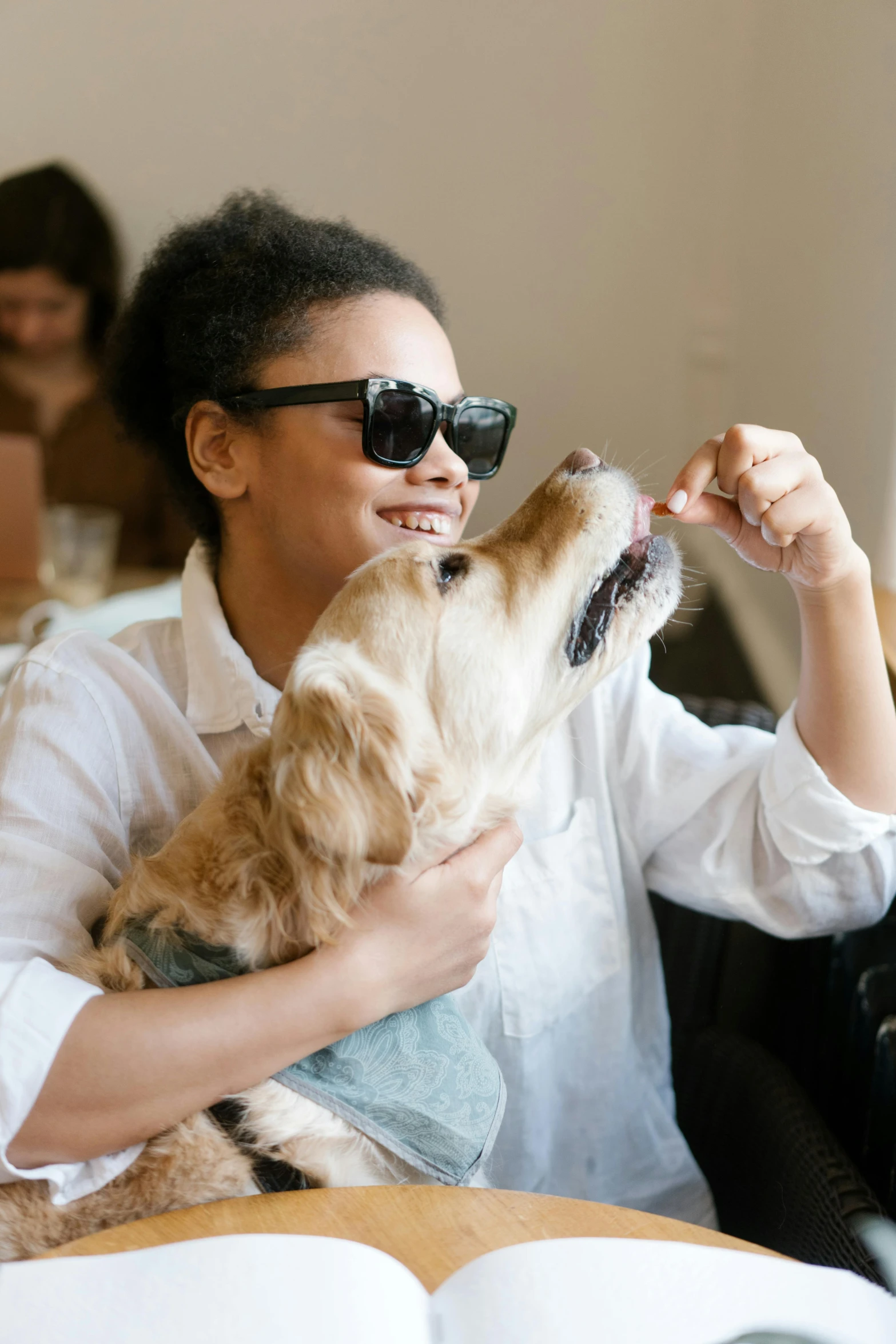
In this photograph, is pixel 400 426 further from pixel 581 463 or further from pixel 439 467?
pixel 581 463

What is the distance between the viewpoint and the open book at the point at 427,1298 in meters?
0.50

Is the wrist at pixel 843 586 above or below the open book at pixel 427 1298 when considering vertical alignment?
above

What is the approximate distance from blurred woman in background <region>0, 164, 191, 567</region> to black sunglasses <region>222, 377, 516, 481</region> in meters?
1.60

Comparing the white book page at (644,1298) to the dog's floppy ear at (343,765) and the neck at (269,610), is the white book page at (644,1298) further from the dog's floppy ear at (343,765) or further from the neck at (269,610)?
the neck at (269,610)

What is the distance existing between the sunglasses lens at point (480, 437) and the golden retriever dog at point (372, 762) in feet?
0.53

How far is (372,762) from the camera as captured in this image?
68 centimetres

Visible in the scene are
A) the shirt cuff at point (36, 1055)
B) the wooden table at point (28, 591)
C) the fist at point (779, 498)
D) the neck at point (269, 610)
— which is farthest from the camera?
the wooden table at point (28, 591)

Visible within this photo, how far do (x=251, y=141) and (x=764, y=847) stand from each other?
5.96 feet

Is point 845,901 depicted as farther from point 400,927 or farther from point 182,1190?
point 182,1190

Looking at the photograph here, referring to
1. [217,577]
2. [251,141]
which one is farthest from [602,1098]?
[251,141]

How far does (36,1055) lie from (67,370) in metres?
2.35

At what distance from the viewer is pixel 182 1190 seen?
67 centimetres

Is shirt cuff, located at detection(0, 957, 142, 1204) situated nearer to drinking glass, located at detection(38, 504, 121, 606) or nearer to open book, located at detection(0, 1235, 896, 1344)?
open book, located at detection(0, 1235, 896, 1344)

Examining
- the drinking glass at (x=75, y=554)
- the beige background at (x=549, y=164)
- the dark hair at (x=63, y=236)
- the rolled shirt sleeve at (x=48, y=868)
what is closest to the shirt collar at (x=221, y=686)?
the rolled shirt sleeve at (x=48, y=868)
